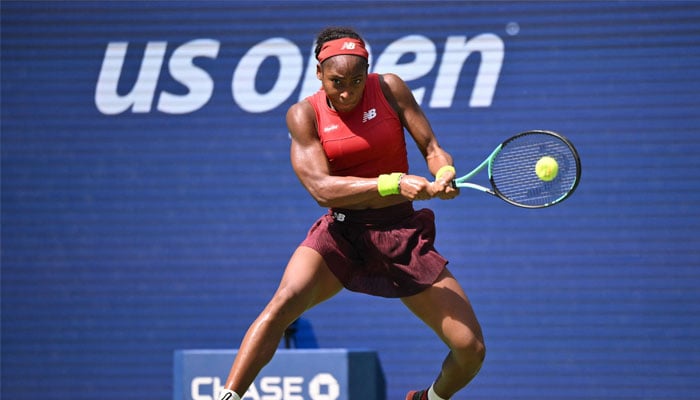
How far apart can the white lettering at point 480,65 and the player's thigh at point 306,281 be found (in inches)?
112

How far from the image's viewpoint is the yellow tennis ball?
4453mm

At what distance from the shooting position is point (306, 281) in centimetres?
448

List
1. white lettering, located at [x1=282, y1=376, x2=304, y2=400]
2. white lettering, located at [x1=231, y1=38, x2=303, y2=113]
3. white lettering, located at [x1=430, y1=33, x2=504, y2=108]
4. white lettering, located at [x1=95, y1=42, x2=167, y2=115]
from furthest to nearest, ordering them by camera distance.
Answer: white lettering, located at [x1=95, y1=42, x2=167, y2=115], white lettering, located at [x1=231, y1=38, x2=303, y2=113], white lettering, located at [x1=430, y1=33, x2=504, y2=108], white lettering, located at [x1=282, y1=376, x2=304, y2=400]

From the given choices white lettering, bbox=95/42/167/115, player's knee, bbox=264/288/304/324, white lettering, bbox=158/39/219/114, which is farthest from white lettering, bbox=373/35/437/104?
player's knee, bbox=264/288/304/324

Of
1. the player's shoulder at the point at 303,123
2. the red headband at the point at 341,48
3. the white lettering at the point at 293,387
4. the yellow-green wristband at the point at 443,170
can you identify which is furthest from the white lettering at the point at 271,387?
the red headband at the point at 341,48

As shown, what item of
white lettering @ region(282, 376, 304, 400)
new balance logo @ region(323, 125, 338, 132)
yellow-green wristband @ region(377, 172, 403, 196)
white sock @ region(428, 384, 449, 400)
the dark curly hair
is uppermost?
the dark curly hair

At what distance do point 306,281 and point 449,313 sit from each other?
0.65 m

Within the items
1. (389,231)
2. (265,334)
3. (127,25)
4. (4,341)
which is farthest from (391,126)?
(4,341)

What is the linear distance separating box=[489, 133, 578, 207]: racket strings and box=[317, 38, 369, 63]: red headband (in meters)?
0.77

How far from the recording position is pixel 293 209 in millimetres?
7289

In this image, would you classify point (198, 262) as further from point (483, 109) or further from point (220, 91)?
point (483, 109)

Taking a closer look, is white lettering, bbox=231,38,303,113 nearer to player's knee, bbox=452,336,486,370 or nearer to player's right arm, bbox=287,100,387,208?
player's right arm, bbox=287,100,387,208

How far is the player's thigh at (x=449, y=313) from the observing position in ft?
14.8

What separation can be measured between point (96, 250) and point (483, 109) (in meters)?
2.97
